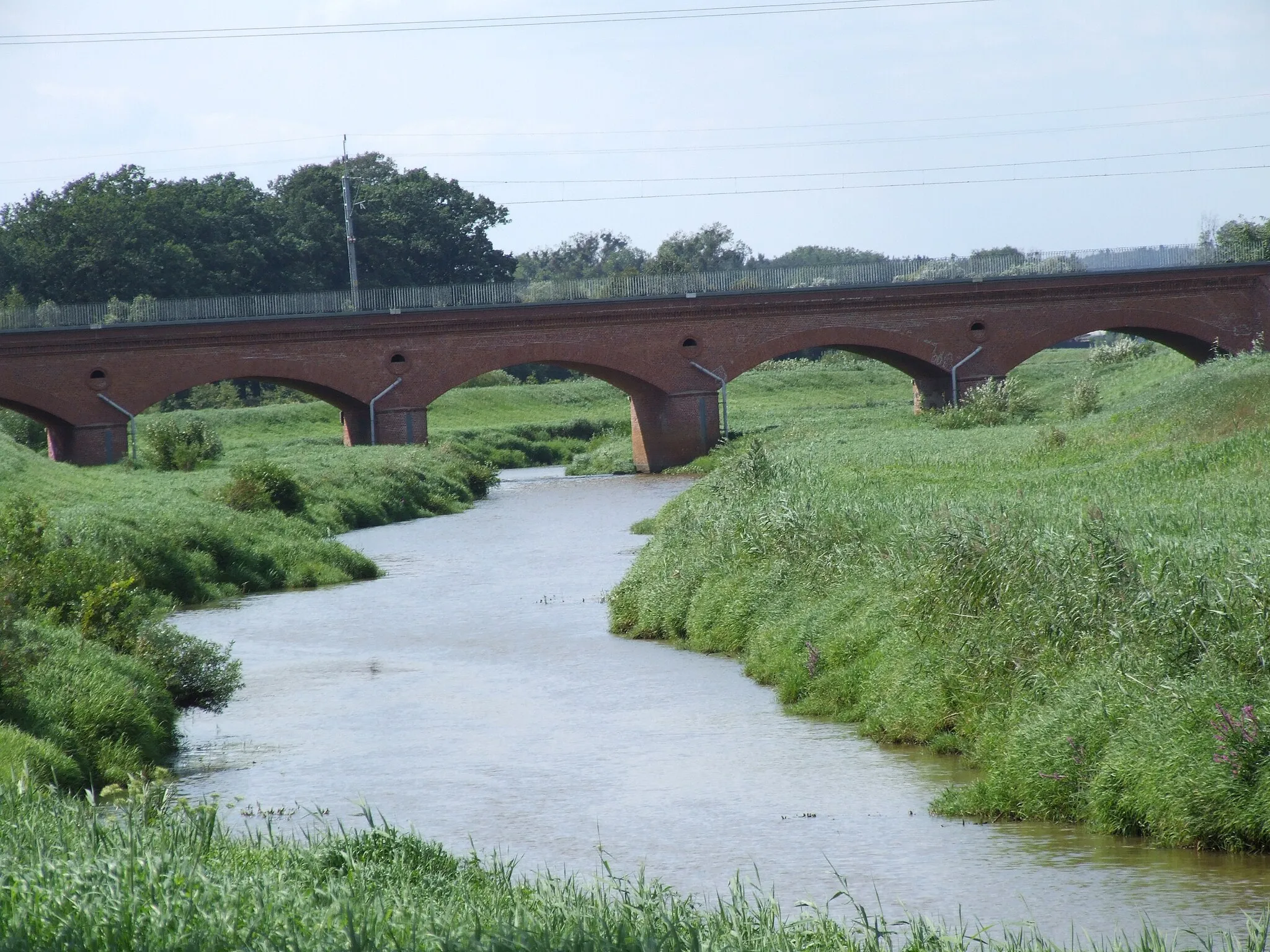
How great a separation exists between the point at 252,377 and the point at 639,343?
10284 millimetres

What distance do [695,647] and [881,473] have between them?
6929 mm

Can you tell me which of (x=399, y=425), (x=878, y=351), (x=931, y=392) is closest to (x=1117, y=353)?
(x=931, y=392)

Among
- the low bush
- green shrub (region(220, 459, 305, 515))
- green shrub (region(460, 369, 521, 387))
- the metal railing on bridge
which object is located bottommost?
the low bush

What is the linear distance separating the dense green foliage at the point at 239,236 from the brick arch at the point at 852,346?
2689 cm

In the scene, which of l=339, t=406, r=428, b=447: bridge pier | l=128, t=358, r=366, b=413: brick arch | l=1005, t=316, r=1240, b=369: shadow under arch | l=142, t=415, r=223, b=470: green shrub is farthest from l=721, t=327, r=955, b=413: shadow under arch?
l=142, t=415, r=223, b=470: green shrub

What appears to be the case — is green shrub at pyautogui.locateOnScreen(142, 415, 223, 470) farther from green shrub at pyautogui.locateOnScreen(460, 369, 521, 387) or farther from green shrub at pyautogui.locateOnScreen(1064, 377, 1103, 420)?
green shrub at pyautogui.locateOnScreen(460, 369, 521, 387)

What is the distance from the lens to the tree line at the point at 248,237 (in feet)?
186

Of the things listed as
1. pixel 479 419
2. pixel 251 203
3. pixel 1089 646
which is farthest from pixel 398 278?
pixel 1089 646

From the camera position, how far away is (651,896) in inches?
209

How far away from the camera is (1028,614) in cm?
949

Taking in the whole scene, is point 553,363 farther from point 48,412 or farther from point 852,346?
point 48,412

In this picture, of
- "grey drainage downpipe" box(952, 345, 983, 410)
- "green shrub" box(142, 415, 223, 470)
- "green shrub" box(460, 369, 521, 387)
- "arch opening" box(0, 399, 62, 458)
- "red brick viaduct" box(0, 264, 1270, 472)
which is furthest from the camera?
"green shrub" box(460, 369, 521, 387)

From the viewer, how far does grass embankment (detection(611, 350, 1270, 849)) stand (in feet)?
24.2

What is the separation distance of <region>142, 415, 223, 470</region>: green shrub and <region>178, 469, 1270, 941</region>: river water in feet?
51.7
